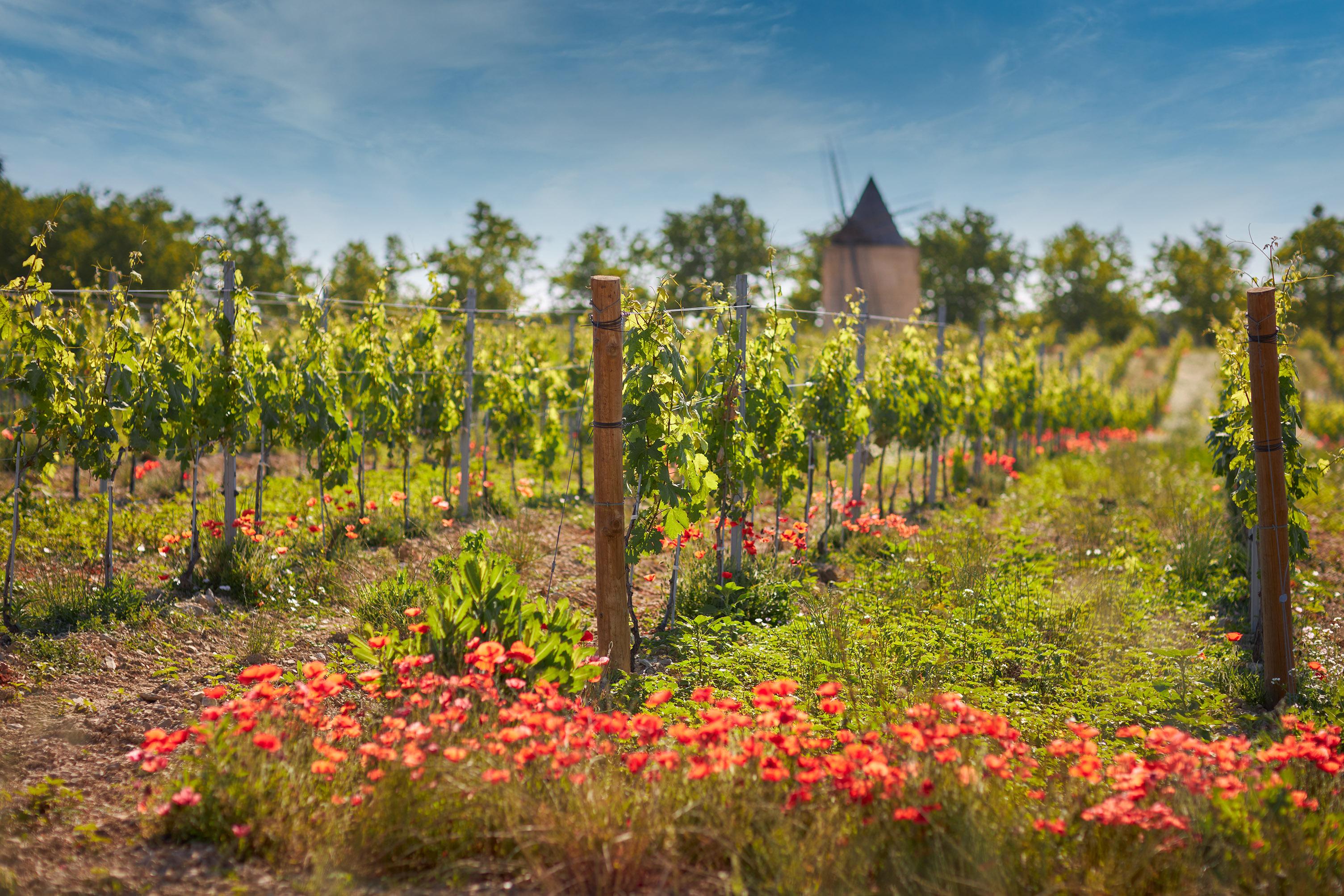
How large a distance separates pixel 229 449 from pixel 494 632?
12.2 ft

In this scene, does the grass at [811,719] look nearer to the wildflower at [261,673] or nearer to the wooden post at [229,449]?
the wildflower at [261,673]

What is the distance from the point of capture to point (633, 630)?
511 centimetres

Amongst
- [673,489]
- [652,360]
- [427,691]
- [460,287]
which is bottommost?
[427,691]

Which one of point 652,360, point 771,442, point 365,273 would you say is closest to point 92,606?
point 652,360

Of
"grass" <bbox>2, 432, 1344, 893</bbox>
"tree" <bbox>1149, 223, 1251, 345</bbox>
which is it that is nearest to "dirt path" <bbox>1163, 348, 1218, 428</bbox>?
"tree" <bbox>1149, 223, 1251, 345</bbox>

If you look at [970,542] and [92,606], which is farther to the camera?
[970,542]

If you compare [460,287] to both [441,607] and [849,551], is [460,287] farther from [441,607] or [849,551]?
[441,607]

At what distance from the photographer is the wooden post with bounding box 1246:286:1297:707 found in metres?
4.62

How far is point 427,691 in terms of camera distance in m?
3.27

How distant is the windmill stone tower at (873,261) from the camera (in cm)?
3653

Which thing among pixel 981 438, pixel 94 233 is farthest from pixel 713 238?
pixel 981 438

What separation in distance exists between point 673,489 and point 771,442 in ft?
6.12

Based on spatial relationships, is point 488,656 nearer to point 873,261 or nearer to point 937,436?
point 937,436

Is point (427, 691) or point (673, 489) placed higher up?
point (673, 489)
